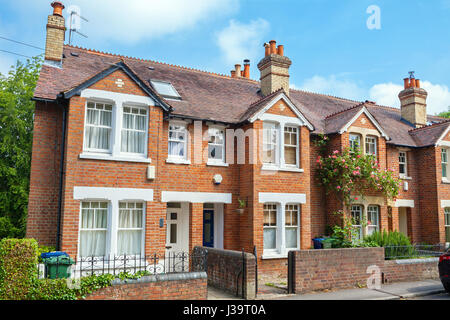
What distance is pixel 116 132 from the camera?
41.1ft

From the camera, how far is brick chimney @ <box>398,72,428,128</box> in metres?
22.8

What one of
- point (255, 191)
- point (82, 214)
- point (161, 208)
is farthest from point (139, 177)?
point (255, 191)

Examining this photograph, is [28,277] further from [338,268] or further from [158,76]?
[158,76]

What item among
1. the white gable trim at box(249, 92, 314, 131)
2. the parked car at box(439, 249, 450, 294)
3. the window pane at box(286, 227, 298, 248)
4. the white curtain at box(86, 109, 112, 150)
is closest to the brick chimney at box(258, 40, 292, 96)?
the white gable trim at box(249, 92, 314, 131)

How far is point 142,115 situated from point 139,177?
7.36ft

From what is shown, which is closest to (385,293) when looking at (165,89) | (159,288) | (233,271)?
(233,271)

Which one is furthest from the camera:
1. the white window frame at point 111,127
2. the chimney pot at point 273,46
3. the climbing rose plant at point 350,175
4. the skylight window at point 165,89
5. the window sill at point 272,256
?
the chimney pot at point 273,46

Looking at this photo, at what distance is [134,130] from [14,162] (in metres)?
15.0

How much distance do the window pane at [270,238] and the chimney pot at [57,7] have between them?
12.1 meters

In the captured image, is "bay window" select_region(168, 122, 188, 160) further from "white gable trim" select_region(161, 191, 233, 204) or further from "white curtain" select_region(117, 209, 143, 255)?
"white curtain" select_region(117, 209, 143, 255)

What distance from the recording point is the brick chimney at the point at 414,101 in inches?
897

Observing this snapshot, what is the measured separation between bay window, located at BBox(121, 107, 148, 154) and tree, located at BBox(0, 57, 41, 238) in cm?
1342

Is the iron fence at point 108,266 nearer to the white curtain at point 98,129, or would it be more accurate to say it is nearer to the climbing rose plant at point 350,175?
the white curtain at point 98,129

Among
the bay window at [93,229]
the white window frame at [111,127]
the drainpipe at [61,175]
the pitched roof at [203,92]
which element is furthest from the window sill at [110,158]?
the pitched roof at [203,92]
